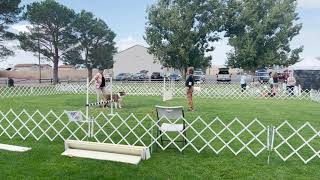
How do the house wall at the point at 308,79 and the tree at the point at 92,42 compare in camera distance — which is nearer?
the house wall at the point at 308,79

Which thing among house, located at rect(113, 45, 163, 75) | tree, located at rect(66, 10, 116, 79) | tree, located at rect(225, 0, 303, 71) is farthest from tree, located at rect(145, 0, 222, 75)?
house, located at rect(113, 45, 163, 75)

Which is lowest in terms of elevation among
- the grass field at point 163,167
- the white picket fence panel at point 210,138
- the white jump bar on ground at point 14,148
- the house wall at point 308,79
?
the grass field at point 163,167

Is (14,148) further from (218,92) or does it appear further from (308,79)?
(308,79)

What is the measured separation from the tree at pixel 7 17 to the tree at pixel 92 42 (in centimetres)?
931

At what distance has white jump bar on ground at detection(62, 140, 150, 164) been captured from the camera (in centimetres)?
673

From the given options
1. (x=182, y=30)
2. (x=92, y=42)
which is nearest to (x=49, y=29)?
(x=92, y=42)

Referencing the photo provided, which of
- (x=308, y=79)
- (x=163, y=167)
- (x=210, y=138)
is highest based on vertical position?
(x=308, y=79)

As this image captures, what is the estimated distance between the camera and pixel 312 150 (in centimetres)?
745

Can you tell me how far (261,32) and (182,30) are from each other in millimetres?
7538

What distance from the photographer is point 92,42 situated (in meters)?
48.5

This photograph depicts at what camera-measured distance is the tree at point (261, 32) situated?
132 feet

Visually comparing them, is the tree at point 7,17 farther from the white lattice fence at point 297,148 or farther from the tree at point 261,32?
the white lattice fence at point 297,148

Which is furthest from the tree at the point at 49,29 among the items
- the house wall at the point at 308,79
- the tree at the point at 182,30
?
the house wall at the point at 308,79

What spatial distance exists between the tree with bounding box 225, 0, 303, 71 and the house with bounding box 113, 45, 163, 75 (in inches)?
838
